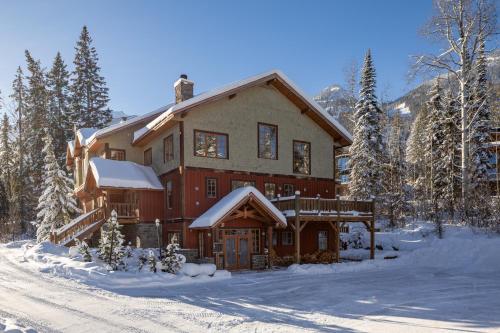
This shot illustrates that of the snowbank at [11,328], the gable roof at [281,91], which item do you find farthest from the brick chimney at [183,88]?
the snowbank at [11,328]

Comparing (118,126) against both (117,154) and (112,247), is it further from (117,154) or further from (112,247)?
(112,247)

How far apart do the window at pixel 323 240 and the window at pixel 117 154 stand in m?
14.2

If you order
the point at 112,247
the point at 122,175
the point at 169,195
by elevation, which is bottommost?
the point at 112,247

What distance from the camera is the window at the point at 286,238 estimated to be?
990 inches

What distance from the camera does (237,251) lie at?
2177cm

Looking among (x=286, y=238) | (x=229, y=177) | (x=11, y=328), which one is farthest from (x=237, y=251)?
(x=11, y=328)

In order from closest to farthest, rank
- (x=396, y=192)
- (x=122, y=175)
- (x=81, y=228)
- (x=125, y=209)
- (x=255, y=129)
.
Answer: (x=122, y=175), (x=81, y=228), (x=125, y=209), (x=255, y=129), (x=396, y=192)

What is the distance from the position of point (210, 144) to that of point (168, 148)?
2.88 metres

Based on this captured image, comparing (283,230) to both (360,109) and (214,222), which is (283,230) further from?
(360,109)

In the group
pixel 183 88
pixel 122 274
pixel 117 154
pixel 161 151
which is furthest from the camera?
pixel 117 154

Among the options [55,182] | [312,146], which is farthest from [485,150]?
[55,182]

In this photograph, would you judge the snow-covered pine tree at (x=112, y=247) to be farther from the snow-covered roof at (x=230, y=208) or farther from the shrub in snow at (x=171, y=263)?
the snow-covered roof at (x=230, y=208)

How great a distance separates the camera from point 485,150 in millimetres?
38781

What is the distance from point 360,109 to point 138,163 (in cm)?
2121
